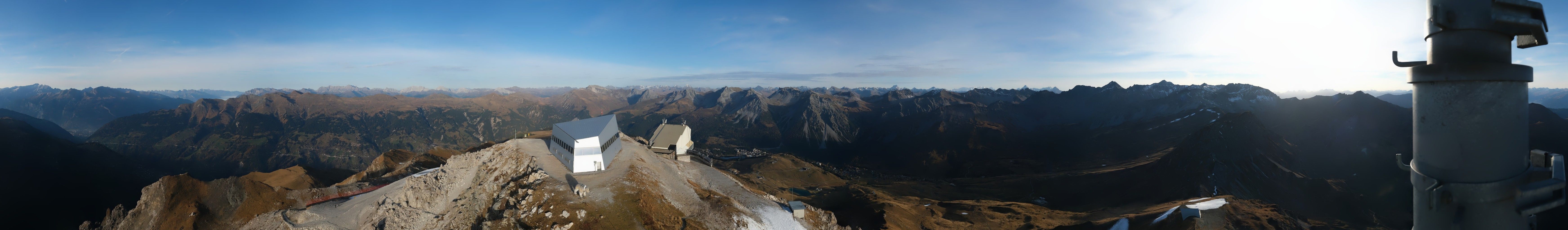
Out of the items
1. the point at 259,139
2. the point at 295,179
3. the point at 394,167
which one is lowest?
the point at 259,139

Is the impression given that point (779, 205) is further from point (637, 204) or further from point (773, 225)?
point (637, 204)

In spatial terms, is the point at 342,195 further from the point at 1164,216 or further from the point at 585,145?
the point at 1164,216

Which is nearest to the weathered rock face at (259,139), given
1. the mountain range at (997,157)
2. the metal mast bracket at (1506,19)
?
the mountain range at (997,157)

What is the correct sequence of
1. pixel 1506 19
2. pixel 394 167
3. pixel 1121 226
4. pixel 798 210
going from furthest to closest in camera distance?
pixel 394 167
pixel 1121 226
pixel 798 210
pixel 1506 19

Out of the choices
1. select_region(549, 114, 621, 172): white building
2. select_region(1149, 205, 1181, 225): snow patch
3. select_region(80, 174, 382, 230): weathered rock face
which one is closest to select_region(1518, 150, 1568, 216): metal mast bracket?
select_region(1149, 205, 1181, 225): snow patch

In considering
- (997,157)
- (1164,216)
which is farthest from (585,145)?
(997,157)

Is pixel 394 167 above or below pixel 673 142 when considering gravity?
below

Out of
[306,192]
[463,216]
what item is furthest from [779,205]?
[306,192]
